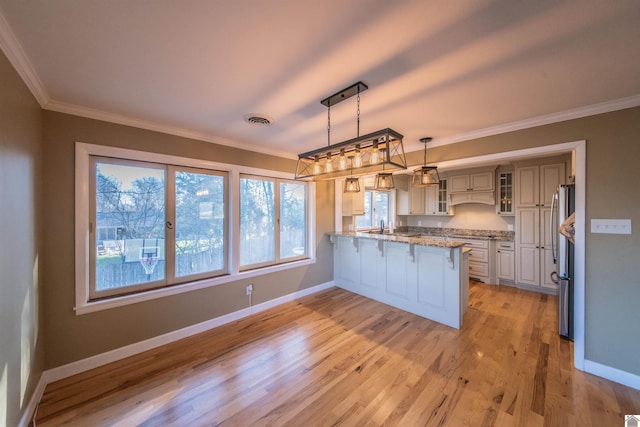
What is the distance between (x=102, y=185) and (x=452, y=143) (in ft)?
13.1

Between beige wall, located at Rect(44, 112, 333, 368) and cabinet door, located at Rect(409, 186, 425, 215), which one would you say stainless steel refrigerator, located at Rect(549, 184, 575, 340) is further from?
beige wall, located at Rect(44, 112, 333, 368)

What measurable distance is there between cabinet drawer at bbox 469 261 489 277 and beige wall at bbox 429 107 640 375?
2496 millimetres

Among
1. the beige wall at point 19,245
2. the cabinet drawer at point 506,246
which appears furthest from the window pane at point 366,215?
the beige wall at point 19,245

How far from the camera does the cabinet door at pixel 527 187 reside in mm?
4199

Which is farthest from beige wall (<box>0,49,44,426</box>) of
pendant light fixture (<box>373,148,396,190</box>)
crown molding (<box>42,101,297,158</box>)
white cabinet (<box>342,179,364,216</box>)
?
white cabinet (<box>342,179,364,216</box>)

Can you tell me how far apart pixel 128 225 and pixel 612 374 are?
15.7ft

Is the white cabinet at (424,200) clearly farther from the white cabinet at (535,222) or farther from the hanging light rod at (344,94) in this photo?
the hanging light rod at (344,94)

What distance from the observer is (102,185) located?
2.39 m

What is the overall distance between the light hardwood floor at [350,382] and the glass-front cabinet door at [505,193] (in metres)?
2.37

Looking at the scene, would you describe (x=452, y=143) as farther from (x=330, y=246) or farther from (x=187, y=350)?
(x=187, y=350)

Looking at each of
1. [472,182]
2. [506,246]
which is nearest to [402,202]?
[472,182]

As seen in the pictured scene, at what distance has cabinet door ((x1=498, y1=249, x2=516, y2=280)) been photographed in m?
4.41

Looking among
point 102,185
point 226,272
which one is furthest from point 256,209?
point 102,185

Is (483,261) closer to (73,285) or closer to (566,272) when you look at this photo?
(566,272)
